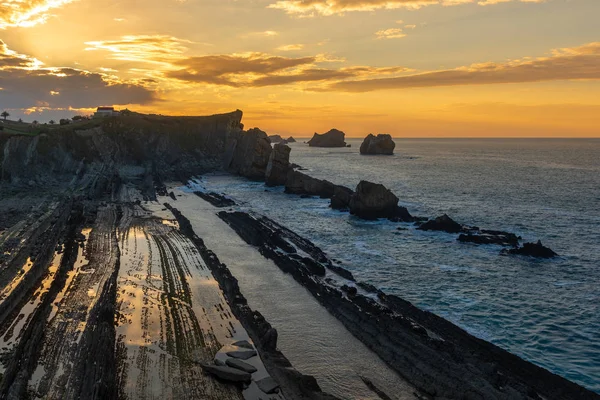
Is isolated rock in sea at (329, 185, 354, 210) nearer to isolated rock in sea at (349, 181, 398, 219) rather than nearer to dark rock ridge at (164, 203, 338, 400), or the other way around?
isolated rock in sea at (349, 181, 398, 219)

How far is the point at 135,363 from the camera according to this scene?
22.9 metres

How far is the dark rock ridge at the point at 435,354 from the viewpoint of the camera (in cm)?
2119

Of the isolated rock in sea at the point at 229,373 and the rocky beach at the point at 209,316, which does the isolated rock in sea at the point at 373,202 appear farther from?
the isolated rock in sea at the point at 229,373

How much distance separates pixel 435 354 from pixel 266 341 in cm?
924

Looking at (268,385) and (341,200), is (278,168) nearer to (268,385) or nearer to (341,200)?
(341,200)

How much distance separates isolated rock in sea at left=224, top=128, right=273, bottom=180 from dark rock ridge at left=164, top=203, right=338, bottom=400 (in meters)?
71.4

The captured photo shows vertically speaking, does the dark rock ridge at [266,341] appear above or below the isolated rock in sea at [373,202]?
below

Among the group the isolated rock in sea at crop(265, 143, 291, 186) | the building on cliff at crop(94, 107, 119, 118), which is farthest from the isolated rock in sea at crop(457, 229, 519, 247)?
the building on cliff at crop(94, 107, 119, 118)

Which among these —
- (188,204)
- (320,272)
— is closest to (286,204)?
(188,204)

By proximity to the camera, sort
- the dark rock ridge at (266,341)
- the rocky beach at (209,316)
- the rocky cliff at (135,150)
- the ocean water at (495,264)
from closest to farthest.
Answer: the dark rock ridge at (266,341) < the rocky beach at (209,316) < the ocean water at (495,264) < the rocky cliff at (135,150)

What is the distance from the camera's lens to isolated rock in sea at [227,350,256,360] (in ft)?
78.9

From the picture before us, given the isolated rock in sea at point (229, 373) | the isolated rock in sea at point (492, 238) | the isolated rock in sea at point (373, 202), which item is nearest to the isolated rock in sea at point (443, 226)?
the isolated rock in sea at point (492, 238)

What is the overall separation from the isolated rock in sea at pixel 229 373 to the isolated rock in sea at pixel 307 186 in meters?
61.2

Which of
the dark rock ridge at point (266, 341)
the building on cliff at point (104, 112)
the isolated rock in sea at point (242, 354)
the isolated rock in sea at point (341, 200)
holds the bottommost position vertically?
the isolated rock in sea at point (242, 354)
